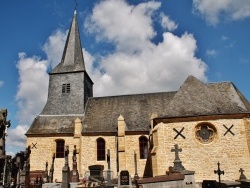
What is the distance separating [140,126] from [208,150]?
7.88 metres

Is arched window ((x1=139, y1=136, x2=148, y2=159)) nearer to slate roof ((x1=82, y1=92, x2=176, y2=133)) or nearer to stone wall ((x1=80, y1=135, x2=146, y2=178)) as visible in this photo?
stone wall ((x1=80, y1=135, x2=146, y2=178))

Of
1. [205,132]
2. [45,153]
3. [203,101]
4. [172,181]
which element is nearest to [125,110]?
[45,153]

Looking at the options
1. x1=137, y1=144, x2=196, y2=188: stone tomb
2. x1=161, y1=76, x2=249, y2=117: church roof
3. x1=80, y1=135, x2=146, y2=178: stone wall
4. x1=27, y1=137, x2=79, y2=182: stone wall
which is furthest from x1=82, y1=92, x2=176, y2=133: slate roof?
x1=137, y1=144, x2=196, y2=188: stone tomb

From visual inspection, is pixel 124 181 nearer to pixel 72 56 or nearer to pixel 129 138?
pixel 129 138

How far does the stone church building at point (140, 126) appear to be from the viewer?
51.3ft

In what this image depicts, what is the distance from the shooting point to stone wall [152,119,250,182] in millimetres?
15258

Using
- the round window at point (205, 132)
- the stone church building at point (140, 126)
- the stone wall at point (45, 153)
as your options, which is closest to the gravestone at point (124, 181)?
the stone church building at point (140, 126)

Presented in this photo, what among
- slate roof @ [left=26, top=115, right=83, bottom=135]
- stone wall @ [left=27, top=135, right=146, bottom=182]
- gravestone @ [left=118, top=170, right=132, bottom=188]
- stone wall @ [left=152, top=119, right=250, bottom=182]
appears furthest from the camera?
slate roof @ [left=26, top=115, right=83, bottom=135]

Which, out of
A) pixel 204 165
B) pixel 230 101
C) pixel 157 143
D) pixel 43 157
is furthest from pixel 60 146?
pixel 230 101

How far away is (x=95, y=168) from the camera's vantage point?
776 inches

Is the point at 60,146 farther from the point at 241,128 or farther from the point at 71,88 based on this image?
the point at 241,128

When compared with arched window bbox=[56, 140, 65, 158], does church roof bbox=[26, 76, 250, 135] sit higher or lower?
higher

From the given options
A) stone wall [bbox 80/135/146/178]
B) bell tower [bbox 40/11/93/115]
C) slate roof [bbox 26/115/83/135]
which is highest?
bell tower [bbox 40/11/93/115]

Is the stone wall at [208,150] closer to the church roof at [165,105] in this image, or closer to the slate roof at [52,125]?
the church roof at [165,105]
